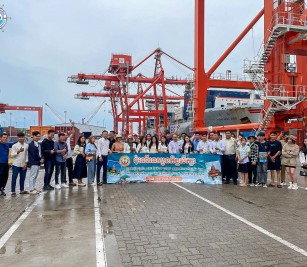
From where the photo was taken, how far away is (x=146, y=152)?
1196 cm

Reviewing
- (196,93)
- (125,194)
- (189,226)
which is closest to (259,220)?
(189,226)

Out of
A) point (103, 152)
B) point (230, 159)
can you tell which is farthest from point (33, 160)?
point (230, 159)

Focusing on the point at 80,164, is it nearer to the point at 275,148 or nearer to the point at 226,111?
the point at 275,148

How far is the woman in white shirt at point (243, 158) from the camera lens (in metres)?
11.1

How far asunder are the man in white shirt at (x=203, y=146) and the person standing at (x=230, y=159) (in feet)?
2.23

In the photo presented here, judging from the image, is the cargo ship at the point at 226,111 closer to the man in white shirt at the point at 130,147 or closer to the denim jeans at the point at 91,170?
the man in white shirt at the point at 130,147

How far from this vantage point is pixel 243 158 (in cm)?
1105

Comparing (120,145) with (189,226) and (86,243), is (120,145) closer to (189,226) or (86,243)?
(189,226)

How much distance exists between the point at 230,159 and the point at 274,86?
14.5 metres

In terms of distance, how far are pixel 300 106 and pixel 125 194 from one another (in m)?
18.7

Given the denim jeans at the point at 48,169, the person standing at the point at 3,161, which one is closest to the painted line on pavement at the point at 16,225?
the person standing at the point at 3,161

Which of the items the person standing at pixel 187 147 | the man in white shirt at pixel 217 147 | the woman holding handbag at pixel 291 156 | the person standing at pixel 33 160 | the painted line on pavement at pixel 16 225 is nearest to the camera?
the painted line on pavement at pixel 16 225

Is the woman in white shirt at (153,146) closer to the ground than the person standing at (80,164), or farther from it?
farther from it

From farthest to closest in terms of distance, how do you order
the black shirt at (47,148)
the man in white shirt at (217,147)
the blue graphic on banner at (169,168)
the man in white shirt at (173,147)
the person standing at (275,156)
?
1. the man in white shirt at (173,147)
2. the man in white shirt at (217,147)
3. the blue graphic on banner at (169,168)
4. the person standing at (275,156)
5. the black shirt at (47,148)
